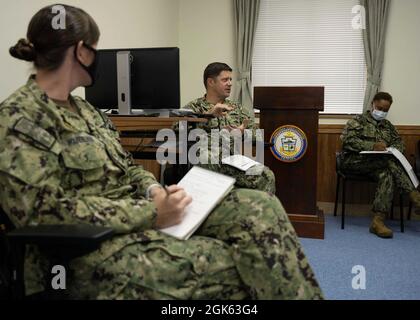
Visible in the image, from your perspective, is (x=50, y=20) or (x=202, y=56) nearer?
(x=50, y=20)

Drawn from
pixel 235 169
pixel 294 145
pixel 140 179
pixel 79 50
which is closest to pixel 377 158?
pixel 294 145

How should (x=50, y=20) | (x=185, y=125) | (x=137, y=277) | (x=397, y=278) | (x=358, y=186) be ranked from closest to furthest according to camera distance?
1. (x=137, y=277)
2. (x=50, y=20)
3. (x=185, y=125)
4. (x=397, y=278)
5. (x=358, y=186)

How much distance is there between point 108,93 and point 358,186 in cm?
293

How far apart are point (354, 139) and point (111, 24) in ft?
7.79

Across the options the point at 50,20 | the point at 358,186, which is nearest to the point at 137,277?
the point at 50,20

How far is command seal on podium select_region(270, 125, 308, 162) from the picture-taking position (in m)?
3.29

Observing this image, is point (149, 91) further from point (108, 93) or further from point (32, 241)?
point (32, 241)

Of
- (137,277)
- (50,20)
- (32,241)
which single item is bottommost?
(137,277)

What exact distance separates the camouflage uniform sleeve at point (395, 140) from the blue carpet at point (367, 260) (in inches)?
29.1

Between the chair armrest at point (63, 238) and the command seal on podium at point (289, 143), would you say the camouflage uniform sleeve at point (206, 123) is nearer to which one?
the command seal on podium at point (289, 143)

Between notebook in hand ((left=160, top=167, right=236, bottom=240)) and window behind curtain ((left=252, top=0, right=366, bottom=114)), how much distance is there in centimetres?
339

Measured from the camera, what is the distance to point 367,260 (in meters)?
2.80

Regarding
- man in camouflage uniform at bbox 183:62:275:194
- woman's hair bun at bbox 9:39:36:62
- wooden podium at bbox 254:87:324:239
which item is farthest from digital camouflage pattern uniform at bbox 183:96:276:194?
woman's hair bun at bbox 9:39:36:62
